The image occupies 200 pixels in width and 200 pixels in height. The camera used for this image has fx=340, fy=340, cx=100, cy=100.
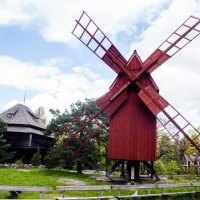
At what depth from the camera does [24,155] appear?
4175cm

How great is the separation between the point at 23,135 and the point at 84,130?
543 inches

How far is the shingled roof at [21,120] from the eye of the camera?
42.1 metres

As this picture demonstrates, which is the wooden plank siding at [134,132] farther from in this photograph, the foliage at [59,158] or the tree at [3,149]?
the tree at [3,149]

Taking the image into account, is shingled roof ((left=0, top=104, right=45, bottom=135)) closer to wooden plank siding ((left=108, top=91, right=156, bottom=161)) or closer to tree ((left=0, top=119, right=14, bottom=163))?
tree ((left=0, top=119, right=14, bottom=163))

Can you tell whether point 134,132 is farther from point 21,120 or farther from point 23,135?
point 21,120

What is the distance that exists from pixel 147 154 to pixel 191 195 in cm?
445

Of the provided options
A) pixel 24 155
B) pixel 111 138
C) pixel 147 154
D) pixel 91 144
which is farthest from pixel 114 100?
pixel 24 155


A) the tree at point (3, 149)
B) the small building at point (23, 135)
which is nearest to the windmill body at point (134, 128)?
the tree at point (3, 149)

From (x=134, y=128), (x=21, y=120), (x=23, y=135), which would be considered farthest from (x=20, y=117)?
(x=134, y=128)

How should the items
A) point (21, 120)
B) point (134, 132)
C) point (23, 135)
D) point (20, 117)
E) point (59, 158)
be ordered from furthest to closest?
point (20, 117) < point (21, 120) < point (23, 135) < point (59, 158) < point (134, 132)

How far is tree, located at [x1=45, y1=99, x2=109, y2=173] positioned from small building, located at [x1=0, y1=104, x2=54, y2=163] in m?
10.2

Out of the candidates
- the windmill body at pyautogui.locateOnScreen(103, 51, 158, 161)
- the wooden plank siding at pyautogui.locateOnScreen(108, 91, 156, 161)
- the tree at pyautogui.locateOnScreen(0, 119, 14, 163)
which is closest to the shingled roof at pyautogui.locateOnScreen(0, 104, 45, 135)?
the tree at pyautogui.locateOnScreen(0, 119, 14, 163)

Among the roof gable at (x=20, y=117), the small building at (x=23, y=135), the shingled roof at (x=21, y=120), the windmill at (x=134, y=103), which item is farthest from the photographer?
the roof gable at (x=20, y=117)

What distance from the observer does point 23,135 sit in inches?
1640
